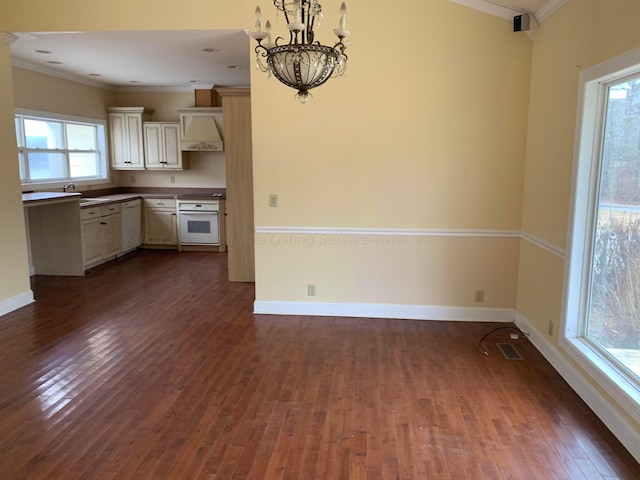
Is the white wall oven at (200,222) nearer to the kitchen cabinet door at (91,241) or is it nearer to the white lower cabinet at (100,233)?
the white lower cabinet at (100,233)

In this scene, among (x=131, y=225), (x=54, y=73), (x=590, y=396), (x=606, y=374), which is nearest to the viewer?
(x=606, y=374)

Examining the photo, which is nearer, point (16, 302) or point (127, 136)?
point (16, 302)

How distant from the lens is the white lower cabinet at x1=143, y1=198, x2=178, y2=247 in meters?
7.51

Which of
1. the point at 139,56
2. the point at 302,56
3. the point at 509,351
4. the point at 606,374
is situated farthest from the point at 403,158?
the point at 139,56

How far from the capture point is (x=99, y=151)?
24.8 ft

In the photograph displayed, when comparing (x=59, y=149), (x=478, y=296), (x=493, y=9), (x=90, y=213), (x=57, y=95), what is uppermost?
(x=493, y=9)

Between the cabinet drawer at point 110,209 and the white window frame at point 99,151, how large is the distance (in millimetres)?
716

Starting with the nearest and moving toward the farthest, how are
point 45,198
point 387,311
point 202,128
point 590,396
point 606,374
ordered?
point 606,374
point 590,396
point 387,311
point 45,198
point 202,128

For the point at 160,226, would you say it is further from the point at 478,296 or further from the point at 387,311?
the point at 478,296

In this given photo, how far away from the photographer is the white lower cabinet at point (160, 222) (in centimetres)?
751

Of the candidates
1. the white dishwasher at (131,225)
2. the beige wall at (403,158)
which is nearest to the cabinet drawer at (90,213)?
the white dishwasher at (131,225)

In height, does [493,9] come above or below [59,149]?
above

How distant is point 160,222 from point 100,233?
1.27 meters

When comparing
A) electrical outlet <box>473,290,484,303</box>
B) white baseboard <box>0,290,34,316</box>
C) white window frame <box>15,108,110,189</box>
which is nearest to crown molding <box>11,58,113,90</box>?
white window frame <box>15,108,110,189</box>
